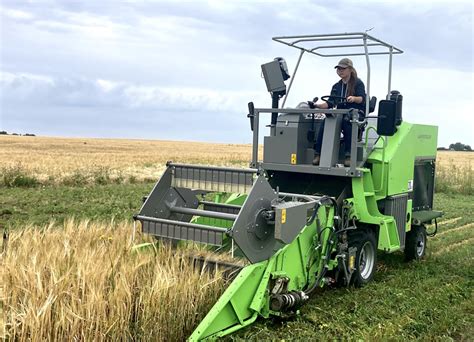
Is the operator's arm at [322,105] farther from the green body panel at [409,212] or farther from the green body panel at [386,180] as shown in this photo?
the green body panel at [409,212]

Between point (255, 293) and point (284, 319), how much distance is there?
0.49m

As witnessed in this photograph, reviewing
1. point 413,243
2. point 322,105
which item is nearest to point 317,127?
point 322,105

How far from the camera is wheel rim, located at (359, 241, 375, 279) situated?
6.49m

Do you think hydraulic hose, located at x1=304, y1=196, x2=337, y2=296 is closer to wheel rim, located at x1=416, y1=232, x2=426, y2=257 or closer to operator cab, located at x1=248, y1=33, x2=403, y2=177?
operator cab, located at x1=248, y1=33, x2=403, y2=177

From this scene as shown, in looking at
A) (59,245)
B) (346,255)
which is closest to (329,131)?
(346,255)

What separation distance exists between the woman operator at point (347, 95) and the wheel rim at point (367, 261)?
3.46 feet

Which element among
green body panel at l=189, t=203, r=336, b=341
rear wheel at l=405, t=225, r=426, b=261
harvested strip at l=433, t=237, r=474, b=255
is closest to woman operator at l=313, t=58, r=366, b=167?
green body panel at l=189, t=203, r=336, b=341

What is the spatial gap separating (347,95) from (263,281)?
10.7ft

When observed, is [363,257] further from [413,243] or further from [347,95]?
[347,95]

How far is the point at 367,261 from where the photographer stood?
659cm

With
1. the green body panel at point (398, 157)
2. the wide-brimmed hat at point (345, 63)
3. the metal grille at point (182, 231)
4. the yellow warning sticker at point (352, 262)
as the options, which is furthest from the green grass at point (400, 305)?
the wide-brimmed hat at point (345, 63)

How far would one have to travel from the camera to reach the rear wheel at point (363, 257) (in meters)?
6.21

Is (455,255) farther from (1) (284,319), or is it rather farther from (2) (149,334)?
(2) (149,334)

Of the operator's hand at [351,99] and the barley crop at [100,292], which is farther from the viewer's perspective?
the operator's hand at [351,99]
